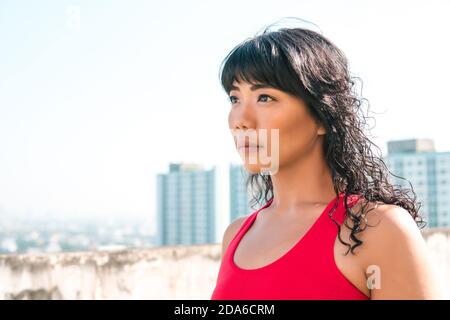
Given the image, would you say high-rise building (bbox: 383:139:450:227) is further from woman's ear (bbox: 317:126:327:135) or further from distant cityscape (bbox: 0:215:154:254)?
woman's ear (bbox: 317:126:327:135)

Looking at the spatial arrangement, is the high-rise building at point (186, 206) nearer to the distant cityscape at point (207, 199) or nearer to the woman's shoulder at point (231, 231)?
the distant cityscape at point (207, 199)

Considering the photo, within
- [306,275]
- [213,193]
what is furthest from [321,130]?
[213,193]

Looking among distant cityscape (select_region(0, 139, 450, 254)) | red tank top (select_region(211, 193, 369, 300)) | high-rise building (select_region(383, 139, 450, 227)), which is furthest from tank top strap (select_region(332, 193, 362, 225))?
high-rise building (select_region(383, 139, 450, 227))

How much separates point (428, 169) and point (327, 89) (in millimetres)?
49231

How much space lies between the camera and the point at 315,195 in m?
1.21

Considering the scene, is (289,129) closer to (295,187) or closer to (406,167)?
(295,187)

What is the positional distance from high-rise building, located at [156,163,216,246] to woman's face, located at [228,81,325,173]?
52540 mm

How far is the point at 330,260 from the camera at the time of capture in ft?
3.43

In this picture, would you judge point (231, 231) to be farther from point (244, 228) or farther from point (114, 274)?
point (114, 274)

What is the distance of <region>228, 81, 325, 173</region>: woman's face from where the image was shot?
115 centimetres

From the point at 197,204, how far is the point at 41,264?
172 feet

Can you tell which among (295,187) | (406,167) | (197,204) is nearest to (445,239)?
(295,187)

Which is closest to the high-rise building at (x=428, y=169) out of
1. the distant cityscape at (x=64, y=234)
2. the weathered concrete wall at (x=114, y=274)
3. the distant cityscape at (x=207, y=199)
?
the distant cityscape at (x=207, y=199)

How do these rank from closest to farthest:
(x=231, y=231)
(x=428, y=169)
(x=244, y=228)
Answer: (x=244, y=228)
(x=231, y=231)
(x=428, y=169)
